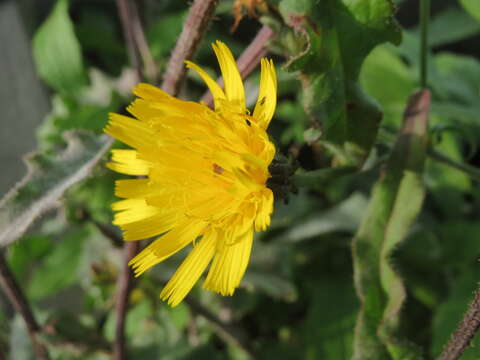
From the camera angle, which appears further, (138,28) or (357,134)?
(138,28)

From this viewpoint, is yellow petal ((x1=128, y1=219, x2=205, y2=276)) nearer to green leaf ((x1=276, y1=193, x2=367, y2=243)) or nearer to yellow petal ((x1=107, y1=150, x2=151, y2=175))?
yellow petal ((x1=107, y1=150, x2=151, y2=175))

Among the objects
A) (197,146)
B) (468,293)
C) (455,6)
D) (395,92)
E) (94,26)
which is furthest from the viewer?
(94,26)

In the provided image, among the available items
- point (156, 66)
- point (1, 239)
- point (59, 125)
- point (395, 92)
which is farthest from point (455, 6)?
point (1, 239)

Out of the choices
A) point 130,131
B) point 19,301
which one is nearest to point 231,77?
point 130,131

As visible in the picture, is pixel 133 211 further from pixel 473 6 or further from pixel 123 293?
pixel 473 6

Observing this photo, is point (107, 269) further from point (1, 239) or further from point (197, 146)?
point (197, 146)

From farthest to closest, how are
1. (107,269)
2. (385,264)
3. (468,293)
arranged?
(107,269), (468,293), (385,264)
